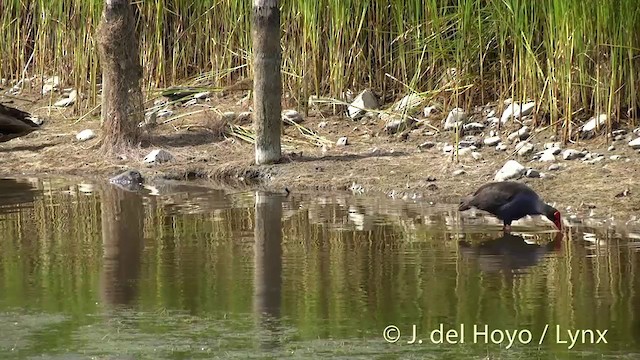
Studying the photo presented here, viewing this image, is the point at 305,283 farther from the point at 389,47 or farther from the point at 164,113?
the point at 164,113

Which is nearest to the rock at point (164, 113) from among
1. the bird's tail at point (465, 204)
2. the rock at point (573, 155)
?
the rock at point (573, 155)

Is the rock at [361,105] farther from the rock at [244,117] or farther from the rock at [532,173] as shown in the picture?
the rock at [532,173]

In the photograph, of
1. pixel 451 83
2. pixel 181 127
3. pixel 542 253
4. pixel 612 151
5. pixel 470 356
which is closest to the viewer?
pixel 470 356

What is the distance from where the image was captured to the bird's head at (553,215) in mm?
9203

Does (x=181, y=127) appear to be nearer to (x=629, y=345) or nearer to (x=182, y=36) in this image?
(x=182, y=36)

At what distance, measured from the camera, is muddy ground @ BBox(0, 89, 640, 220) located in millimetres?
10539

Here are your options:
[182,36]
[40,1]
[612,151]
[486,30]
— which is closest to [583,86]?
[612,151]

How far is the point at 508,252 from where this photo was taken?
8602 mm

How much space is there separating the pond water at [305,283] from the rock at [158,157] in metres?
1.94

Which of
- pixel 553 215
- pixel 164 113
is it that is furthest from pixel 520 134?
pixel 164 113

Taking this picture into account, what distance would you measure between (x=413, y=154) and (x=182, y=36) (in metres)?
4.37

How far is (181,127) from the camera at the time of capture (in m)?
14.2

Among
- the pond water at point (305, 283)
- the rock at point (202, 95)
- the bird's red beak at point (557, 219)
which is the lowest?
the pond water at point (305, 283)

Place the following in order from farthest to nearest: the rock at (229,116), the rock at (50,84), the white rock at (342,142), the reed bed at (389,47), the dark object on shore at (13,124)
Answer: the rock at (50,84)
the dark object on shore at (13,124)
the rock at (229,116)
the white rock at (342,142)
the reed bed at (389,47)
